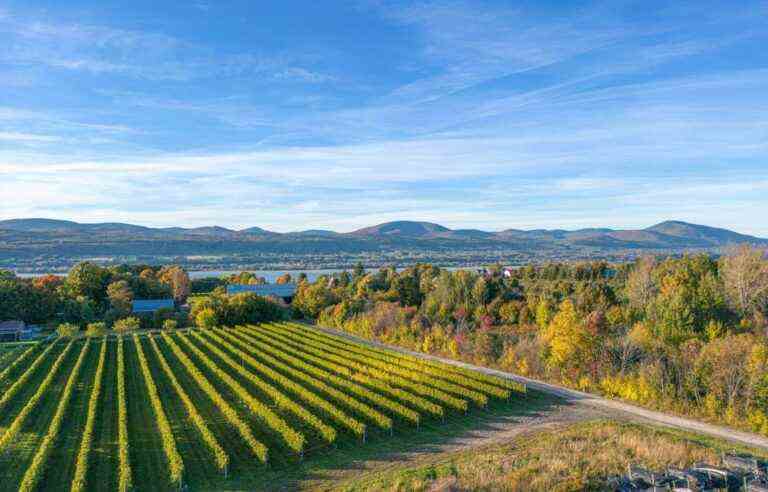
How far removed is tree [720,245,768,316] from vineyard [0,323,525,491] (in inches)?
1147

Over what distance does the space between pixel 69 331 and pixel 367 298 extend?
3282 cm

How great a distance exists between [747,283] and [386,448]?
40762 millimetres

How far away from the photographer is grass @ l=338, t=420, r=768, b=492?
17.6 metres

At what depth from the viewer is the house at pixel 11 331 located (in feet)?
177

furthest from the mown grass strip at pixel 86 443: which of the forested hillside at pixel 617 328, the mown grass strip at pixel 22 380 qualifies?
the forested hillside at pixel 617 328

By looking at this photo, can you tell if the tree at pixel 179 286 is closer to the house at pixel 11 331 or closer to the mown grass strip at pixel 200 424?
the house at pixel 11 331

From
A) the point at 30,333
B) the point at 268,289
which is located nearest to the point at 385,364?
the point at 30,333

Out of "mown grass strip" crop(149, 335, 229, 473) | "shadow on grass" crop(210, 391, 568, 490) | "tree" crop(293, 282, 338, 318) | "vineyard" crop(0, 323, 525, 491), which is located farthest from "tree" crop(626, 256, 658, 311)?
"mown grass strip" crop(149, 335, 229, 473)

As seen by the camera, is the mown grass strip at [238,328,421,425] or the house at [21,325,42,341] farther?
the house at [21,325,42,341]

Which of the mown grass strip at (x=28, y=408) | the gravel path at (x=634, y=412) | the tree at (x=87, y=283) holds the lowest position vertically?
the mown grass strip at (x=28, y=408)

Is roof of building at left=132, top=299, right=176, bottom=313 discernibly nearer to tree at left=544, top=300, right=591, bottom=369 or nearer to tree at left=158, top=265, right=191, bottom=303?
tree at left=158, top=265, right=191, bottom=303

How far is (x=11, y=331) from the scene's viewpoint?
54344 mm

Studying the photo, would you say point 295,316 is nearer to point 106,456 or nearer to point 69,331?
point 69,331

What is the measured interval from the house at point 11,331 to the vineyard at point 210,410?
47.5 feet
